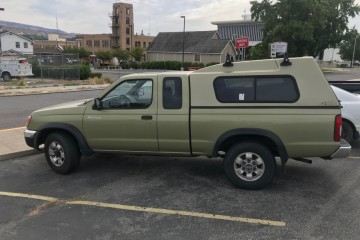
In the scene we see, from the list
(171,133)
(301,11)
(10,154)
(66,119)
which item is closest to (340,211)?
(171,133)

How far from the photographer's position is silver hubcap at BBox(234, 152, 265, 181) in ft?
16.7

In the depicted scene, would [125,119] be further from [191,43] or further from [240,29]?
[240,29]

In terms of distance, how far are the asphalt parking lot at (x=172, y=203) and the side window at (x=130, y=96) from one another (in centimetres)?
120

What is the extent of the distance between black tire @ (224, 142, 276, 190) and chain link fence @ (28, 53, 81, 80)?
90.6ft

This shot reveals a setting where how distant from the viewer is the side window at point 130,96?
5430mm

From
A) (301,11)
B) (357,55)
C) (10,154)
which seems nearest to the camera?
(10,154)

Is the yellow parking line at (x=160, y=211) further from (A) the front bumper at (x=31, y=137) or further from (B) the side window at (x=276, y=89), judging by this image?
(B) the side window at (x=276, y=89)

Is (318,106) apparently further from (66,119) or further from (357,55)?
(357,55)

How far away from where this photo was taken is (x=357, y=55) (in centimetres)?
9438

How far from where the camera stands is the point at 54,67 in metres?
32.0

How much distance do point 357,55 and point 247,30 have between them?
29.7 m

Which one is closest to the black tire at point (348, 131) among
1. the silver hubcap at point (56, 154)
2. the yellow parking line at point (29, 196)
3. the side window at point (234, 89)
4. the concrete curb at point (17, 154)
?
the side window at point (234, 89)

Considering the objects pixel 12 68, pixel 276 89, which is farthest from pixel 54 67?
pixel 276 89

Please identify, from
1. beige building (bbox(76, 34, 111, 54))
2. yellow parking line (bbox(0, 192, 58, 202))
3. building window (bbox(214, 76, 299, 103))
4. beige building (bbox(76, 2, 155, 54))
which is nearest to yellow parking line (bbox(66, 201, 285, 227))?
yellow parking line (bbox(0, 192, 58, 202))
